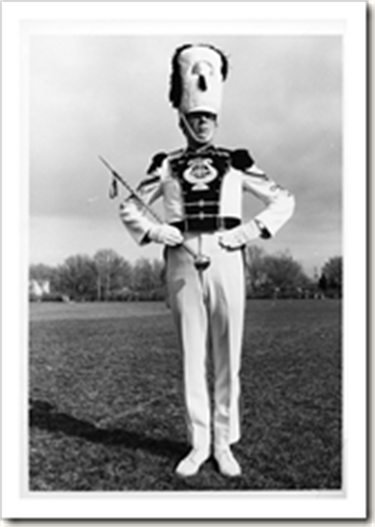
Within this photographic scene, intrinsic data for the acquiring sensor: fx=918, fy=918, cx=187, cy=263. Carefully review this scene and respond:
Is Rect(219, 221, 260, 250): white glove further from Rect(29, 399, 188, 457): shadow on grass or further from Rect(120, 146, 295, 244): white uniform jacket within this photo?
Rect(29, 399, 188, 457): shadow on grass

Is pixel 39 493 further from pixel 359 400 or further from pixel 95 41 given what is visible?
pixel 95 41

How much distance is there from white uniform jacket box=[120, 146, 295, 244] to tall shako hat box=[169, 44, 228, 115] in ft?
0.52

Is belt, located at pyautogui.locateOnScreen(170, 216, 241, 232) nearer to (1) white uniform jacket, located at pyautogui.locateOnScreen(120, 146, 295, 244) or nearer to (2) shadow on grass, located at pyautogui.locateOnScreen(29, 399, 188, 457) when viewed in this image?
(1) white uniform jacket, located at pyautogui.locateOnScreen(120, 146, 295, 244)

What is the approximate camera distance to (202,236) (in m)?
3.19

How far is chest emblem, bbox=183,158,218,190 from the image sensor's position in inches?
126

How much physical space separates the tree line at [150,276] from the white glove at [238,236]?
0.05 metres

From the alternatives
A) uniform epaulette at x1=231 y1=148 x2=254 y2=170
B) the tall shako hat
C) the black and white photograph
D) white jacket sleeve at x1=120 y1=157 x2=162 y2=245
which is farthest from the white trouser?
the tall shako hat

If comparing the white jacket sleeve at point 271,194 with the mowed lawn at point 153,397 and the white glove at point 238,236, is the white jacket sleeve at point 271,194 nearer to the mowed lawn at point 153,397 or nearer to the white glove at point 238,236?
the white glove at point 238,236

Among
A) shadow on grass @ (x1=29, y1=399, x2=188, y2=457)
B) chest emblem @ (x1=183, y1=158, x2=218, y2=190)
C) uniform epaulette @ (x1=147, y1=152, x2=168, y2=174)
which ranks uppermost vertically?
uniform epaulette @ (x1=147, y1=152, x2=168, y2=174)

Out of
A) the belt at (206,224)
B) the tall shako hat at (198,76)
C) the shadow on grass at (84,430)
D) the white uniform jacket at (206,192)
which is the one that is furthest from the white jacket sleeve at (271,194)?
the shadow on grass at (84,430)

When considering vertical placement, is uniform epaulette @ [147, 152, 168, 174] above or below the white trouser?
above

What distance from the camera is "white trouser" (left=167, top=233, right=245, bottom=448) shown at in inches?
125

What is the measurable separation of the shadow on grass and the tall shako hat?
45.6 inches

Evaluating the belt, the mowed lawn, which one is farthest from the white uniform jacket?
the mowed lawn
